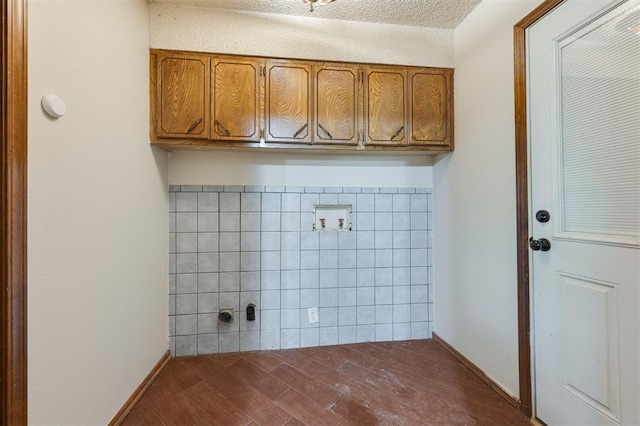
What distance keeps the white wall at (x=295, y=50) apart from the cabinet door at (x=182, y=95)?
0.10 metres


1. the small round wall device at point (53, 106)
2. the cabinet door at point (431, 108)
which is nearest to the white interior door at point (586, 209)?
the cabinet door at point (431, 108)

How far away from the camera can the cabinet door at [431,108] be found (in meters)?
1.87

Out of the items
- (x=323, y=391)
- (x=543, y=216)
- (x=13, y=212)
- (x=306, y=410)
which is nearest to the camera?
(x=13, y=212)

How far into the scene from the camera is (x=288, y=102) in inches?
68.9

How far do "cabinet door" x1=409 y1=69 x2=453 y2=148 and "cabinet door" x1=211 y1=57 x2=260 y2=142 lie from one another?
1109mm

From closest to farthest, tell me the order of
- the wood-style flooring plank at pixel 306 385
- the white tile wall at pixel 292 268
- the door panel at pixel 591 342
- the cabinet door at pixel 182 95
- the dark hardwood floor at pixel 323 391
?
the door panel at pixel 591 342 < the dark hardwood floor at pixel 323 391 < the wood-style flooring plank at pixel 306 385 < the cabinet door at pixel 182 95 < the white tile wall at pixel 292 268

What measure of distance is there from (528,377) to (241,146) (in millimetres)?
2105

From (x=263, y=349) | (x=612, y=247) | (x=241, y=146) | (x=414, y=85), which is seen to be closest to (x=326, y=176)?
(x=241, y=146)

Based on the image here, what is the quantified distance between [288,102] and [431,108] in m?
1.03

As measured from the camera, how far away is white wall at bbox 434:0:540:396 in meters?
1.43

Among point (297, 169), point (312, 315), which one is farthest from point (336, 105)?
point (312, 315)

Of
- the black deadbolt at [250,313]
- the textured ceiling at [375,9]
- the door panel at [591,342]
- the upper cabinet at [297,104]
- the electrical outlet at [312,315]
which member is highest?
the textured ceiling at [375,9]

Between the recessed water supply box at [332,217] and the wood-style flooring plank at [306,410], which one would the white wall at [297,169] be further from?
the wood-style flooring plank at [306,410]

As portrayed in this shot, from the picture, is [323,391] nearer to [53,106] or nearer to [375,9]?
[53,106]
